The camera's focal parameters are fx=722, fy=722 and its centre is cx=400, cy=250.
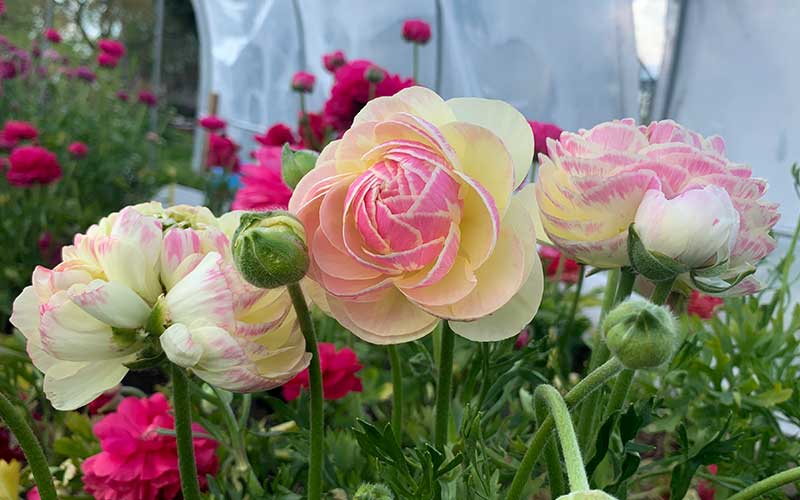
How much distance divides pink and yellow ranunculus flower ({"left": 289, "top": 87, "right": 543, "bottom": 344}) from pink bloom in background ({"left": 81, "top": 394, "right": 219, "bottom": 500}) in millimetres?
340

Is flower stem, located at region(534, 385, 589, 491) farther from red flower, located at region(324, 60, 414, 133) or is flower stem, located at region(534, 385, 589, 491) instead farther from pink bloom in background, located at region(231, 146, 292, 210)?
red flower, located at region(324, 60, 414, 133)

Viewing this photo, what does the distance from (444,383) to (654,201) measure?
0.51 ft

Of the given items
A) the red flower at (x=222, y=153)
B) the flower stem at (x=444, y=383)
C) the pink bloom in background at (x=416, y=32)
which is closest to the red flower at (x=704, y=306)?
the flower stem at (x=444, y=383)

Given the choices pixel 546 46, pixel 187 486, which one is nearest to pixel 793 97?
pixel 546 46

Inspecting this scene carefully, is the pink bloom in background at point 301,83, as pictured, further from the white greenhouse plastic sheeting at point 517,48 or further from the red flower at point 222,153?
the white greenhouse plastic sheeting at point 517,48

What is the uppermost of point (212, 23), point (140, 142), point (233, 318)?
point (233, 318)

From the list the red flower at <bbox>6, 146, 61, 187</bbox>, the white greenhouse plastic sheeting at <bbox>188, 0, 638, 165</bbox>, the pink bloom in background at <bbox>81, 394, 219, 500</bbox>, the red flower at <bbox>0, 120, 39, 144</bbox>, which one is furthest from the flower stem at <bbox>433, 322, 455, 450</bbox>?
the white greenhouse plastic sheeting at <bbox>188, 0, 638, 165</bbox>

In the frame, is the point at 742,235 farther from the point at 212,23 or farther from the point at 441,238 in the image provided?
the point at 212,23

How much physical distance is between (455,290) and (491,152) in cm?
7

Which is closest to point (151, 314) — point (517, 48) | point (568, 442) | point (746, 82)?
point (568, 442)

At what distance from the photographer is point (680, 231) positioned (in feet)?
1.06

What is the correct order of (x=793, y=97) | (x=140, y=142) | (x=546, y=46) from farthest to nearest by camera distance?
(x=140, y=142)
(x=546, y=46)
(x=793, y=97)

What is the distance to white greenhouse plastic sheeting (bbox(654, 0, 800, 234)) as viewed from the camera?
188 cm

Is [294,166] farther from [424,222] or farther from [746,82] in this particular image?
[746,82]
